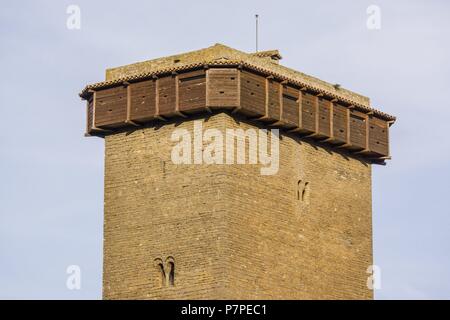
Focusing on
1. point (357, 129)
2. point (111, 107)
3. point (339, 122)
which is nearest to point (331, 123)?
point (339, 122)

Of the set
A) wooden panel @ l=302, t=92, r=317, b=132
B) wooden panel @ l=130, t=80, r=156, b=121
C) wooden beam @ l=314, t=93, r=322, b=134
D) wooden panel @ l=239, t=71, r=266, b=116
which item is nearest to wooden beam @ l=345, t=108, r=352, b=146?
wooden beam @ l=314, t=93, r=322, b=134

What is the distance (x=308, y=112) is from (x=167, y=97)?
506cm

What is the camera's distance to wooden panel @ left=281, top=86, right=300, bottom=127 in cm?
8206

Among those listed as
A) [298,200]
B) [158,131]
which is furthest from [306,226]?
[158,131]

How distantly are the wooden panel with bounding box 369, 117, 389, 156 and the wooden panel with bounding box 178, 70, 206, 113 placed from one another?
8059 mm

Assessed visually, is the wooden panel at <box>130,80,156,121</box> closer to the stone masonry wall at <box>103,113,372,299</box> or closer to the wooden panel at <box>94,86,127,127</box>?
the wooden panel at <box>94,86,127,127</box>

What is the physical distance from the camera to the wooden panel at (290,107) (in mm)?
82062

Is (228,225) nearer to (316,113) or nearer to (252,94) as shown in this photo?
(252,94)

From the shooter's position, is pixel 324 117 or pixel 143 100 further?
pixel 324 117

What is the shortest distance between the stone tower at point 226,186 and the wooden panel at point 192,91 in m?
0.03

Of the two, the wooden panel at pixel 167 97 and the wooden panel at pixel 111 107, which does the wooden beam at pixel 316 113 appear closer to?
the wooden panel at pixel 167 97

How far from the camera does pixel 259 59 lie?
8244 cm

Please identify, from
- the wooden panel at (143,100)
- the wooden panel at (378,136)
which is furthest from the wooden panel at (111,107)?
the wooden panel at (378,136)

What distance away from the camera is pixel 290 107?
82375mm
